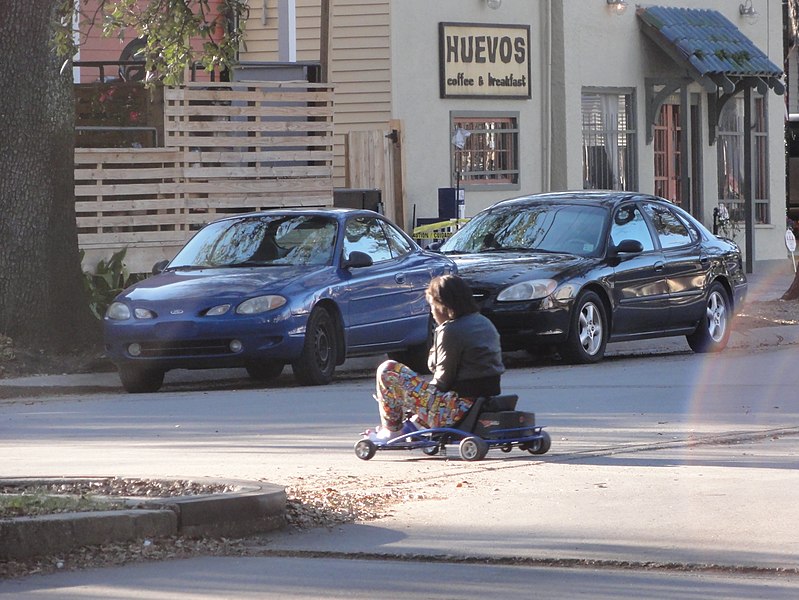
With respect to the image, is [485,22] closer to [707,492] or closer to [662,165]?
[662,165]

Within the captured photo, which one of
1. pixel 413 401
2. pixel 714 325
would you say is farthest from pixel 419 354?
pixel 413 401

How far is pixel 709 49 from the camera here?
31.5 m

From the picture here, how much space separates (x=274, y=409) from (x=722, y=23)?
22482 mm

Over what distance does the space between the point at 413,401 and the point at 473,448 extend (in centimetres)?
46

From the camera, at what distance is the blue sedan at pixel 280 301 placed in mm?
14305

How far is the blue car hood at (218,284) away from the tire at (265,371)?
0.74 meters

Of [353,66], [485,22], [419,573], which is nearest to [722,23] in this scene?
[485,22]

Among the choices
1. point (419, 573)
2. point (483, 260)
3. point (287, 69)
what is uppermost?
point (287, 69)

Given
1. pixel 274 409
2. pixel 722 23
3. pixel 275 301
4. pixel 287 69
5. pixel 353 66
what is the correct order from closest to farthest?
pixel 274 409 < pixel 275 301 < pixel 287 69 < pixel 353 66 < pixel 722 23

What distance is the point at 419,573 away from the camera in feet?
22.4

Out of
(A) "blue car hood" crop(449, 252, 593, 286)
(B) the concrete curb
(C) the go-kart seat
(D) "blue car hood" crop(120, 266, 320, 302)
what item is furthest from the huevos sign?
(B) the concrete curb

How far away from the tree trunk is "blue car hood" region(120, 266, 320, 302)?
195cm

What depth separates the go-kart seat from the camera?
32.6ft

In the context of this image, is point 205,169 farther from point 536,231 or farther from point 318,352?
point 318,352
